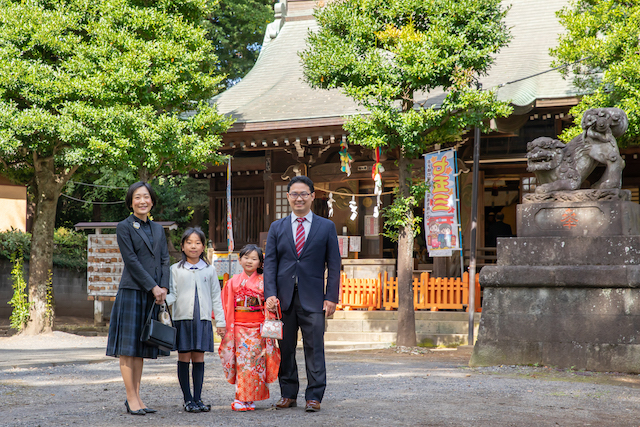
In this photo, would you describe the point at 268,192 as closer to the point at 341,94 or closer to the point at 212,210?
the point at 212,210

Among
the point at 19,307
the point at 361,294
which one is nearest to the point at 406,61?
the point at 361,294

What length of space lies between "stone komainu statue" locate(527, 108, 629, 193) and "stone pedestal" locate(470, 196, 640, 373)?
0.32 meters

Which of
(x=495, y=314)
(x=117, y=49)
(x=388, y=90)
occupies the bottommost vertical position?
(x=495, y=314)

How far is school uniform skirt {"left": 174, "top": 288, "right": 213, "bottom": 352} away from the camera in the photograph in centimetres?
477

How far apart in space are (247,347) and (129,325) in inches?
35.3

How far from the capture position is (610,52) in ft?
32.3

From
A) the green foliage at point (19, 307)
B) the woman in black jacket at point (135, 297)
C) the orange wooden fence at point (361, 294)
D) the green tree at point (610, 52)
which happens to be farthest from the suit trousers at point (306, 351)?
the green foliage at point (19, 307)

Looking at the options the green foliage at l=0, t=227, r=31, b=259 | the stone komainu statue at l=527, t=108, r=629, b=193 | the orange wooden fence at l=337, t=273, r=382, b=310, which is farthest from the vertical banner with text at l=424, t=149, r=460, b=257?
the green foliage at l=0, t=227, r=31, b=259

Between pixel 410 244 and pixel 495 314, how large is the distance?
301 cm

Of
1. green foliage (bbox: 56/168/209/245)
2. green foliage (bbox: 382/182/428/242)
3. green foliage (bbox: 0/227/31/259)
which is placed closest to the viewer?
green foliage (bbox: 382/182/428/242)

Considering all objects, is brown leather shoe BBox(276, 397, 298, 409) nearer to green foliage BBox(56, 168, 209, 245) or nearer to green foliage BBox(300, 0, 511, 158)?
green foliage BBox(300, 0, 511, 158)

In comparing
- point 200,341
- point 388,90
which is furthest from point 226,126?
point 200,341

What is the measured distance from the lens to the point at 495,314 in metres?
7.76

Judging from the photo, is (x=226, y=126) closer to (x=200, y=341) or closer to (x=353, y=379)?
(x=353, y=379)
